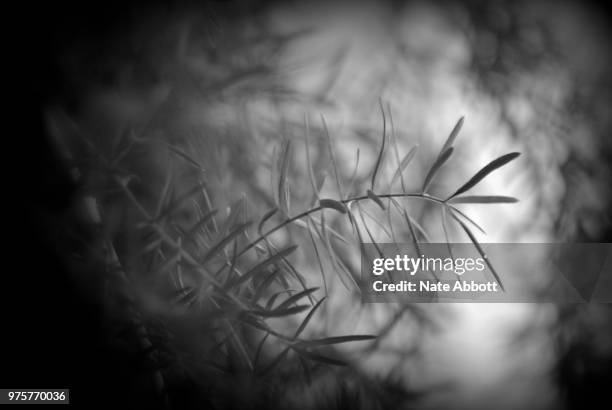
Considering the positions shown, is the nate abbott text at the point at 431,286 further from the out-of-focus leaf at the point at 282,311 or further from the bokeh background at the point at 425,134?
the out-of-focus leaf at the point at 282,311

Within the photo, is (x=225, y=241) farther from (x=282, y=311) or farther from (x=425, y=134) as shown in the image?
(x=425, y=134)

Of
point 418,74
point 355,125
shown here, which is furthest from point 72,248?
point 418,74

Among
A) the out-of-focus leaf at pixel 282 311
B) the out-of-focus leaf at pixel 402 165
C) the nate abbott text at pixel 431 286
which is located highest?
the out-of-focus leaf at pixel 402 165

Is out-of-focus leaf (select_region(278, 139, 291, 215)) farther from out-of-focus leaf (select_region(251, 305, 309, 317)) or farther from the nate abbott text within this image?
the nate abbott text

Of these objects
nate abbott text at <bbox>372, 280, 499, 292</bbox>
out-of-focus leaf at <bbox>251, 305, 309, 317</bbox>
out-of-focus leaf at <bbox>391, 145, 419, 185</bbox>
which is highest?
out-of-focus leaf at <bbox>391, 145, 419, 185</bbox>

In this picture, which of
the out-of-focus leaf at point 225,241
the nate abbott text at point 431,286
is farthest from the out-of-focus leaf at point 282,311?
the nate abbott text at point 431,286

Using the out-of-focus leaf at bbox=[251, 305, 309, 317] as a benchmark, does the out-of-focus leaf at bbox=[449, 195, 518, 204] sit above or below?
above

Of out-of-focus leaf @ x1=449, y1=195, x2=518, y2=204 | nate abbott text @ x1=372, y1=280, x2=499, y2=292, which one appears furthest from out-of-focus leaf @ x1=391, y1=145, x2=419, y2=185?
nate abbott text @ x1=372, y1=280, x2=499, y2=292
